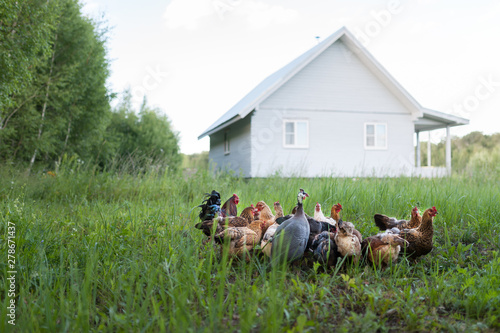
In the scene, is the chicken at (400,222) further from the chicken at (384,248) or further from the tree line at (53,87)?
the tree line at (53,87)

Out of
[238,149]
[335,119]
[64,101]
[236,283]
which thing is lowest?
[236,283]

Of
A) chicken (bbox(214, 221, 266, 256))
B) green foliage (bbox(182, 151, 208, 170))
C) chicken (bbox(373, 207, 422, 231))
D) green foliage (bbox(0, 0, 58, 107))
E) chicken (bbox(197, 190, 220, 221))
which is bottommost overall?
chicken (bbox(214, 221, 266, 256))

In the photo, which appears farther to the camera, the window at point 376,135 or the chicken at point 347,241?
the window at point 376,135

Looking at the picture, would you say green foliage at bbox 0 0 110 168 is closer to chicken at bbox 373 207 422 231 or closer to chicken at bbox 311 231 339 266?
chicken at bbox 311 231 339 266

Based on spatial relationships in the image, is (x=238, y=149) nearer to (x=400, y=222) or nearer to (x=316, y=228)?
(x=400, y=222)

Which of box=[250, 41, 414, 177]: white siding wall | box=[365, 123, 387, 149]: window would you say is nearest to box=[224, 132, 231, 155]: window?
box=[250, 41, 414, 177]: white siding wall

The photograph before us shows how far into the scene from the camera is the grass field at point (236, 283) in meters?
2.41

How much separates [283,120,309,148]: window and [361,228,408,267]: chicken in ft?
45.4

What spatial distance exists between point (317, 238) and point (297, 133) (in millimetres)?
14078

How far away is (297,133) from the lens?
57.0ft

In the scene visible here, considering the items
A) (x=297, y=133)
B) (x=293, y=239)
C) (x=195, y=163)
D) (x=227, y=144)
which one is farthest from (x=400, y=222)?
(x=195, y=163)

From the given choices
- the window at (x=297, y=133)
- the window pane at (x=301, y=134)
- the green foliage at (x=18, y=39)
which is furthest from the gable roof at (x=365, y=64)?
the green foliage at (x=18, y=39)

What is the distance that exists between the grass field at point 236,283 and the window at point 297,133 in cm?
1144

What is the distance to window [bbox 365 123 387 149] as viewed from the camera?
59.6ft
